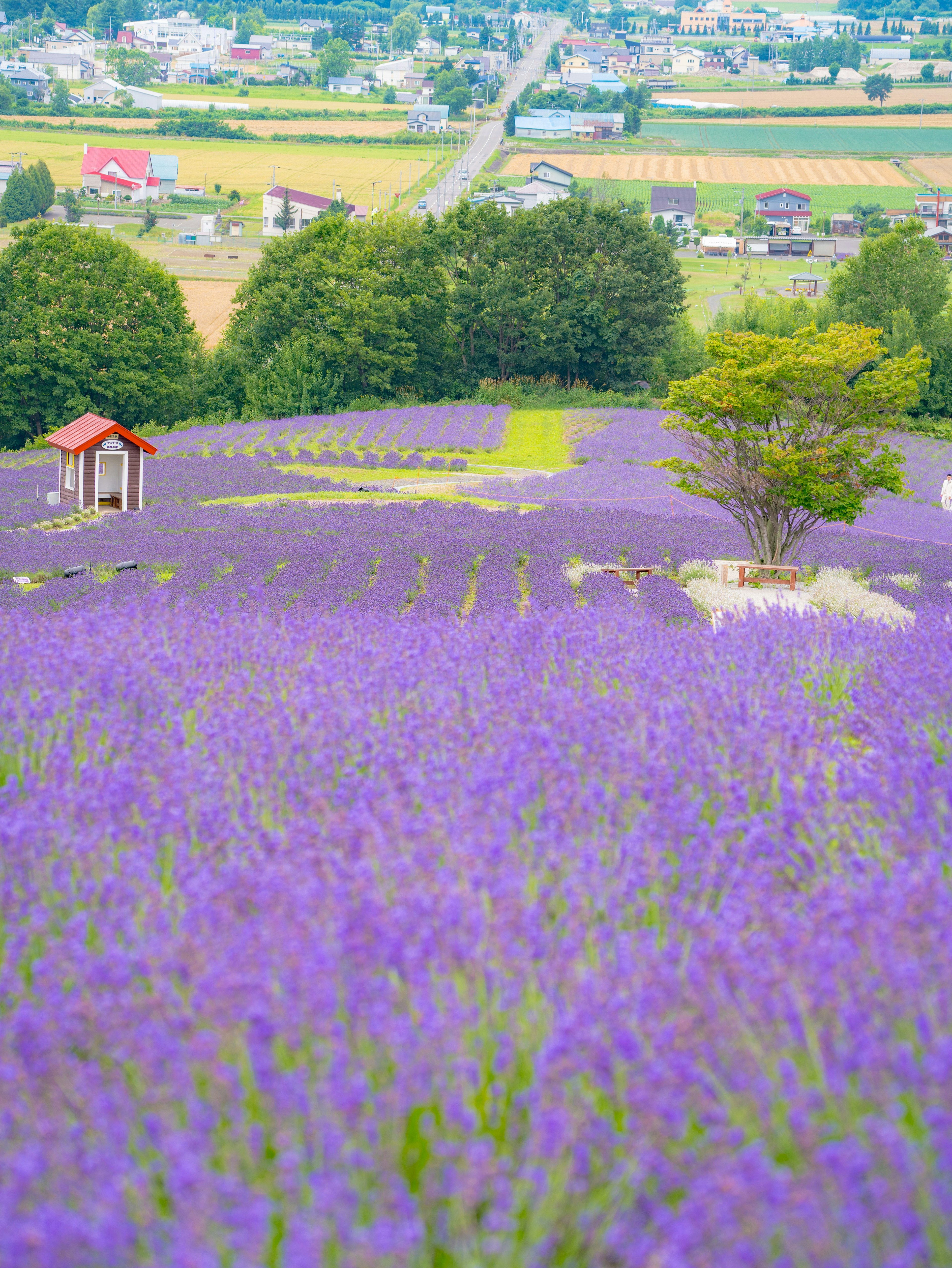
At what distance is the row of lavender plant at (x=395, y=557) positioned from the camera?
14.2m

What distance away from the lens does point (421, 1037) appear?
2.71m

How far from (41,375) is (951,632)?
47.8 meters

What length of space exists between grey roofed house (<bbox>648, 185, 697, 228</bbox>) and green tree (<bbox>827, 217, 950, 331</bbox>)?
232 ft

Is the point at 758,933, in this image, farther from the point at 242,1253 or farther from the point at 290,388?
the point at 290,388

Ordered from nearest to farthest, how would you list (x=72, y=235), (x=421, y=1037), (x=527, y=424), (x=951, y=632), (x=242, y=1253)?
(x=242, y=1253), (x=421, y=1037), (x=951, y=632), (x=527, y=424), (x=72, y=235)

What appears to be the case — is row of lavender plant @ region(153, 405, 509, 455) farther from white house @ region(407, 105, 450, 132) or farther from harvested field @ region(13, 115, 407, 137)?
white house @ region(407, 105, 450, 132)

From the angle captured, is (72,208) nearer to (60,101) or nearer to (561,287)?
(561,287)

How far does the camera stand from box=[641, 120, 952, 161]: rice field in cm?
17075

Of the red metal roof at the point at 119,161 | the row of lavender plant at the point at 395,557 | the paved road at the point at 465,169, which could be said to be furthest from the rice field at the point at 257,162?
the row of lavender plant at the point at 395,557

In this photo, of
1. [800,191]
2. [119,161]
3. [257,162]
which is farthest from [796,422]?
[257,162]

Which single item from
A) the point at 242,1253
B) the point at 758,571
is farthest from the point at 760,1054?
the point at 758,571

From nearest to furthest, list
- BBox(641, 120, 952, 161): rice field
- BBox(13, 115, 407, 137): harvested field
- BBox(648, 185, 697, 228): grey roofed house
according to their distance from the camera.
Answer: BBox(648, 185, 697, 228): grey roofed house < BBox(13, 115, 407, 137): harvested field < BBox(641, 120, 952, 161): rice field

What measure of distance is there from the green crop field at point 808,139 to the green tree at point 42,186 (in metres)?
105

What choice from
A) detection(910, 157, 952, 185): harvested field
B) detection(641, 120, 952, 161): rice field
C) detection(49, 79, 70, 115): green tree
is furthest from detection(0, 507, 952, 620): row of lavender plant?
detection(49, 79, 70, 115): green tree
